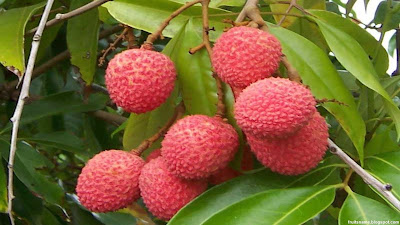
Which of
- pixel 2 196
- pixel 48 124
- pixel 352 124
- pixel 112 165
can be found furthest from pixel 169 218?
pixel 48 124

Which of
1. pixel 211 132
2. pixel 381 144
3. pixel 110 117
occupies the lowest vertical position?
pixel 110 117

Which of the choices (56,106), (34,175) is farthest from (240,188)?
(56,106)

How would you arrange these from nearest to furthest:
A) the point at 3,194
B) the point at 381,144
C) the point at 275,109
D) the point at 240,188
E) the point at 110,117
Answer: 1. the point at 275,109
2. the point at 240,188
3. the point at 381,144
4. the point at 3,194
5. the point at 110,117

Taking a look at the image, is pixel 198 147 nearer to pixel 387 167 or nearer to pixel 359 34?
pixel 387 167

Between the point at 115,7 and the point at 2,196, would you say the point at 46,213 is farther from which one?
the point at 115,7

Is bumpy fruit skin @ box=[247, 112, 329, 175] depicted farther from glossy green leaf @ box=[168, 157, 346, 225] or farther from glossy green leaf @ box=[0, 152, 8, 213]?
glossy green leaf @ box=[0, 152, 8, 213]

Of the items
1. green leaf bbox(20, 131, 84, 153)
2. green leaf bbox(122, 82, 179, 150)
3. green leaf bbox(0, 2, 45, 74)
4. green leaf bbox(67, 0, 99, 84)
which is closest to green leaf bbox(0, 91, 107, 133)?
green leaf bbox(20, 131, 84, 153)
